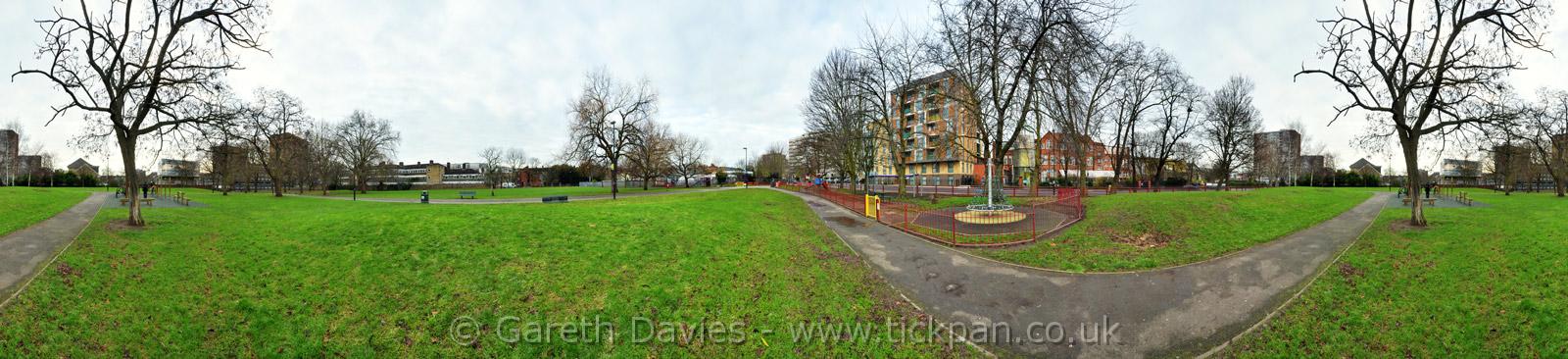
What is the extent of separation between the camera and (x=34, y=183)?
48.7 meters

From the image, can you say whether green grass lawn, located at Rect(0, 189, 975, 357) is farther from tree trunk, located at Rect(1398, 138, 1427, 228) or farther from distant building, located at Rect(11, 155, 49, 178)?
distant building, located at Rect(11, 155, 49, 178)

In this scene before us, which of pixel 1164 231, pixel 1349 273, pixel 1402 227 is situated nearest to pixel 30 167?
pixel 1164 231

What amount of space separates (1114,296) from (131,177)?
22.1 metres

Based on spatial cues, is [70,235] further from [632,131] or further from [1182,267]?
[632,131]

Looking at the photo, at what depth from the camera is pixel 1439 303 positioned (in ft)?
24.4

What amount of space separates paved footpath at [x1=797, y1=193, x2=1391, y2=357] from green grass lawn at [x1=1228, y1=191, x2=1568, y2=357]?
1.51ft

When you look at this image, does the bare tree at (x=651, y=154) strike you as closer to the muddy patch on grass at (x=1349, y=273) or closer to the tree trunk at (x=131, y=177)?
the tree trunk at (x=131, y=177)

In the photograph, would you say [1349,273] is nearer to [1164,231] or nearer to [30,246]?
[1164,231]

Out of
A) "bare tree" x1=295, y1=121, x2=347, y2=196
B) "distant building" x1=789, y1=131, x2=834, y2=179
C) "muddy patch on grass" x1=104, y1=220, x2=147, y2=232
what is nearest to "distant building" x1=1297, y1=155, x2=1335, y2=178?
"distant building" x1=789, y1=131, x2=834, y2=179

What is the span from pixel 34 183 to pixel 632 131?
6355cm

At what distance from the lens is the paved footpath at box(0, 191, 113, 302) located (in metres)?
7.05

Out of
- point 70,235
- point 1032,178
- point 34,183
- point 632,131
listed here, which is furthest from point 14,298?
point 34,183

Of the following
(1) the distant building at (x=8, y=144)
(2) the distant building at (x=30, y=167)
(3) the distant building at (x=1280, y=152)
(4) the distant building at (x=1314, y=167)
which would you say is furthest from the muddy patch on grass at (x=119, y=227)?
(4) the distant building at (x=1314, y=167)

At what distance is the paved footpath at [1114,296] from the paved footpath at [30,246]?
13.9 m
